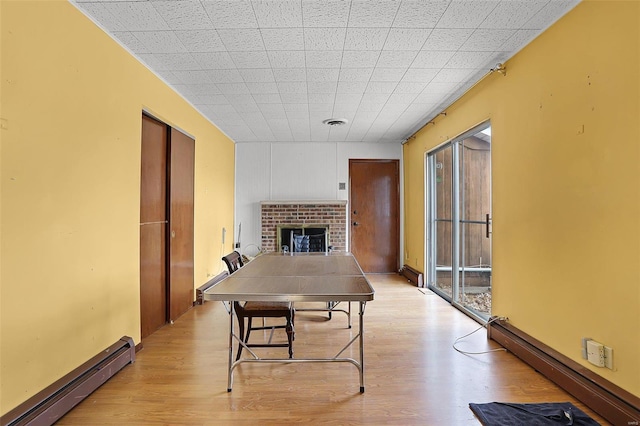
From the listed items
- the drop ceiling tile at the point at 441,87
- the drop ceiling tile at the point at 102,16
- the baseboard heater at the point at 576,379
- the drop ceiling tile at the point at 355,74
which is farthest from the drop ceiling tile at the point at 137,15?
the baseboard heater at the point at 576,379

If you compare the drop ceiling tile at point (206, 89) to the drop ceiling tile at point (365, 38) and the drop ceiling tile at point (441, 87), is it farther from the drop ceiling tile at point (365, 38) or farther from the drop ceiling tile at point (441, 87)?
the drop ceiling tile at point (441, 87)

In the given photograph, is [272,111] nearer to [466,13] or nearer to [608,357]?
[466,13]

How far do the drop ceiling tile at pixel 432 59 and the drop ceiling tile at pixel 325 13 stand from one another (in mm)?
852

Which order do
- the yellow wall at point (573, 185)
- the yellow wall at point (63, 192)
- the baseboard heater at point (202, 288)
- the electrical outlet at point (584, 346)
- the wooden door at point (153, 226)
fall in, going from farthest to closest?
the baseboard heater at point (202, 288) → the wooden door at point (153, 226) → the electrical outlet at point (584, 346) → the yellow wall at point (573, 185) → the yellow wall at point (63, 192)

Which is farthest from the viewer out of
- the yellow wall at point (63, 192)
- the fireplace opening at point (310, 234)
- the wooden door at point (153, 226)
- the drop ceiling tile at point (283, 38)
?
the fireplace opening at point (310, 234)

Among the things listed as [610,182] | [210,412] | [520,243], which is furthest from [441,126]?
[210,412]

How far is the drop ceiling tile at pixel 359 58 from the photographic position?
2.82 meters

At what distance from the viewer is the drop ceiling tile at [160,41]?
250 cm

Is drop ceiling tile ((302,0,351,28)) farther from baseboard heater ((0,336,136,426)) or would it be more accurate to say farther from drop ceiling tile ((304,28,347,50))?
baseboard heater ((0,336,136,426))

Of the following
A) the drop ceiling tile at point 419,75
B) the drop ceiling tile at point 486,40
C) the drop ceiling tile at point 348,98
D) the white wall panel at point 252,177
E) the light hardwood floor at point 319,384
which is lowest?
the light hardwood floor at point 319,384

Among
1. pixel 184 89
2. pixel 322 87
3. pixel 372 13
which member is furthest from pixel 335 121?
pixel 372 13

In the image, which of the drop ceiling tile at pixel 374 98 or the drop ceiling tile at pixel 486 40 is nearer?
the drop ceiling tile at pixel 486 40

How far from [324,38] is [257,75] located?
3.09ft

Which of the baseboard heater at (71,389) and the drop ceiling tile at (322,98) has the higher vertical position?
the drop ceiling tile at (322,98)
